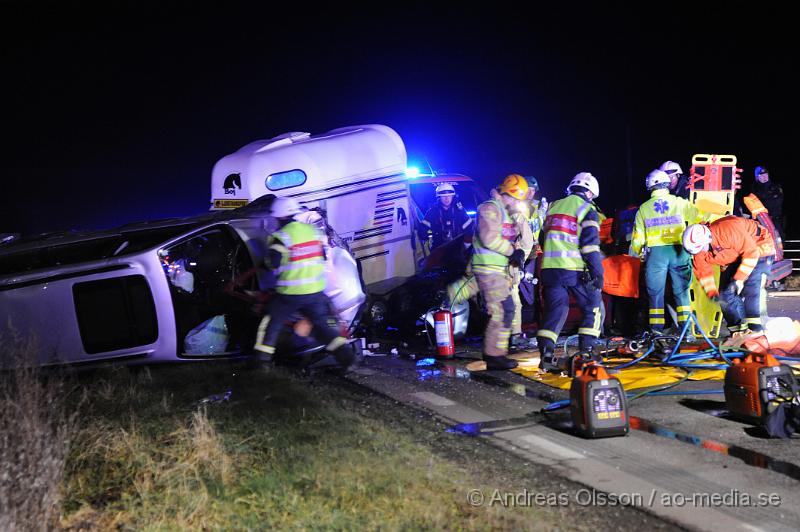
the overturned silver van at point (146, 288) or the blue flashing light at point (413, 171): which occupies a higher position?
the blue flashing light at point (413, 171)

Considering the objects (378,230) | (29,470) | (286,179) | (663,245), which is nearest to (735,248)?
(663,245)

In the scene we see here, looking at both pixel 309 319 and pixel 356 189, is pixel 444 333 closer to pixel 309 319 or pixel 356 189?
pixel 309 319

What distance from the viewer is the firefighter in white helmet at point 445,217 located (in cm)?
1229

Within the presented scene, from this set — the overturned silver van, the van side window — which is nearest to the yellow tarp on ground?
the overturned silver van

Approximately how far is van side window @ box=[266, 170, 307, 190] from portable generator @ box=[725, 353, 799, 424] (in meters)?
6.57

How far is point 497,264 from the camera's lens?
8031mm

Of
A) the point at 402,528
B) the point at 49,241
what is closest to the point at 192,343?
the point at 49,241

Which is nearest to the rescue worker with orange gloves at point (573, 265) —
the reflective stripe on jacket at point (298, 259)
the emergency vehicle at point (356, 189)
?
the reflective stripe on jacket at point (298, 259)

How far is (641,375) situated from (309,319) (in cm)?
327

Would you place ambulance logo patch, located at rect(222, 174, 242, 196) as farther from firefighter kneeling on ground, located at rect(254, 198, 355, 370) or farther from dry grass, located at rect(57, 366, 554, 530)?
dry grass, located at rect(57, 366, 554, 530)

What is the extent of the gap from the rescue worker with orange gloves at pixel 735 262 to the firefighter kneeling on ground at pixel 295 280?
3763mm

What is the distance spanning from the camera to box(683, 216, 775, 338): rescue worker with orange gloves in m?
8.16

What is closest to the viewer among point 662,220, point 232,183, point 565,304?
point 565,304

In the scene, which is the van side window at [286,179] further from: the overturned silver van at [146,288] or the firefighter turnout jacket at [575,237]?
the firefighter turnout jacket at [575,237]
